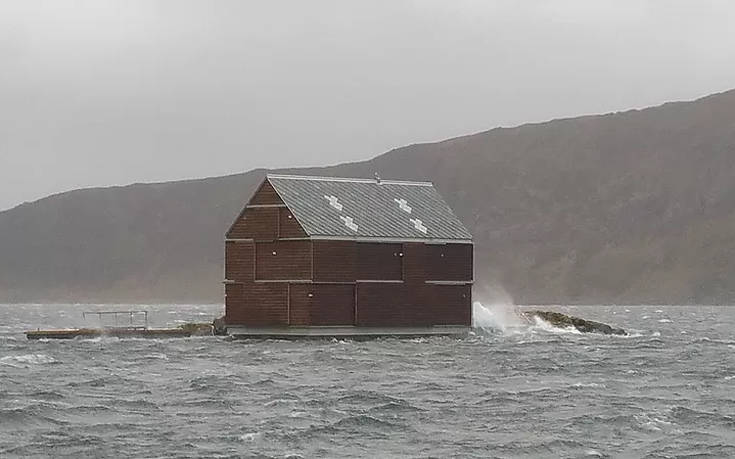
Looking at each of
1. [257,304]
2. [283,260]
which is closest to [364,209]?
[283,260]

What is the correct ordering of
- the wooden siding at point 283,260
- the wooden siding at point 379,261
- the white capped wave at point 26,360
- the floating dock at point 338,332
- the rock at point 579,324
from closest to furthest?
the white capped wave at point 26,360 < the wooden siding at point 283,260 < the floating dock at point 338,332 < the wooden siding at point 379,261 < the rock at point 579,324

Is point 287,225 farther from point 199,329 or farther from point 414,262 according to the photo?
point 199,329

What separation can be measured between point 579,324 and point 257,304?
79.5 feet

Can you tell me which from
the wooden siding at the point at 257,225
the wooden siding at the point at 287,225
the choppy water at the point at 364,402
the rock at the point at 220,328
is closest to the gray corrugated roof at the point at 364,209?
the wooden siding at the point at 287,225

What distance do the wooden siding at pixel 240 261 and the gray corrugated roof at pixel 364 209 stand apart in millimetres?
2988

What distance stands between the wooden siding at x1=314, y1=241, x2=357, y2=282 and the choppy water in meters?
5.71

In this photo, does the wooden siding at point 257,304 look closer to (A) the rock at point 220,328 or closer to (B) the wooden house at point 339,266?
(B) the wooden house at point 339,266

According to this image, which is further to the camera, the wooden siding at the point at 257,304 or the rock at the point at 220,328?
the rock at the point at 220,328

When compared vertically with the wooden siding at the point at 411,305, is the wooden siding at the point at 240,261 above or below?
above

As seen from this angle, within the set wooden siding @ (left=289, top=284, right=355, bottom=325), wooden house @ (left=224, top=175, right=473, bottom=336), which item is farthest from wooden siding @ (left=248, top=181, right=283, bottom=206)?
wooden siding @ (left=289, top=284, right=355, bottom=325)

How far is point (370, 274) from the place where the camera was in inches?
2822

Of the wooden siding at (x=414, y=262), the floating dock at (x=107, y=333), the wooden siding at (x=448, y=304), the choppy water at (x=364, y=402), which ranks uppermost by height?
the wooden siding at (x=414, y=262)

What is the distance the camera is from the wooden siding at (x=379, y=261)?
71.3 meters

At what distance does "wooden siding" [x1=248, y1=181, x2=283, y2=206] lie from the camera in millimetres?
71625
